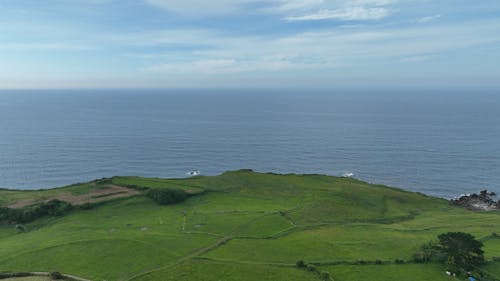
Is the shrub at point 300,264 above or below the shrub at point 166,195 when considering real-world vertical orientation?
below

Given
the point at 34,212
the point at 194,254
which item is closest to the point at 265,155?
the point at 34,212

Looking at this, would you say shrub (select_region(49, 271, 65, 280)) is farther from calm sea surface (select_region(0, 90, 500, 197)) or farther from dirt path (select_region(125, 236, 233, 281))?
calm sea surface (select_region(0, 90, 500, 197))

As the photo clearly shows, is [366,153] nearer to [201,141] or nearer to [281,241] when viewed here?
[201,141]

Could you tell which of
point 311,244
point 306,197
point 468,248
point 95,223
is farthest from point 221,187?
point 468,248

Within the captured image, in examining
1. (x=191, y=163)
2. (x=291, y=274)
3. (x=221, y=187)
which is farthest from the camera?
(x=191, y=163)

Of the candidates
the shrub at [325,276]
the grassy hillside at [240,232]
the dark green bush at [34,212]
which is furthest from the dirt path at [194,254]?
the dark green bush at [34,212]

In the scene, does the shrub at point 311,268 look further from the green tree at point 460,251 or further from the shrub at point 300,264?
the green tree at point 460,251

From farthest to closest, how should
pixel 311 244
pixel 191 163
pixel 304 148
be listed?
1. pixel 304 148
2. pixel 191 163
3. pixel 311 244
